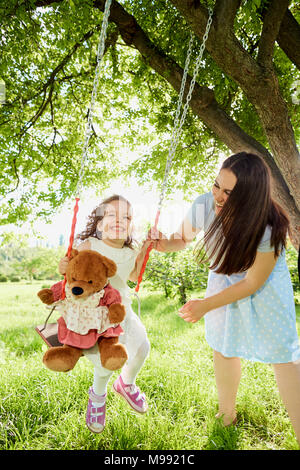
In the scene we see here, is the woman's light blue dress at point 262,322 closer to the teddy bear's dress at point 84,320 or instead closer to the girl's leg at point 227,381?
the girl's leg at point 227,381

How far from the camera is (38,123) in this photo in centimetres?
541

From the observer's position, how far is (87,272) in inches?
71.6

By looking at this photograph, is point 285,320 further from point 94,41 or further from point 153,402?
point 94,41

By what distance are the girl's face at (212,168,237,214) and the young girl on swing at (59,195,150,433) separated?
591mm

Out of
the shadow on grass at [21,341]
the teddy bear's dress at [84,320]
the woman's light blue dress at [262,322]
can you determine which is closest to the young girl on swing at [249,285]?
the woman's light blue dress at [262,322]

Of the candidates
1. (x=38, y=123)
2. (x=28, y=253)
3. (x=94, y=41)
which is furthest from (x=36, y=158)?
(x=28, y=253)

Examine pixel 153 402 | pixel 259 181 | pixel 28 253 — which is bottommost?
pixel 153 402

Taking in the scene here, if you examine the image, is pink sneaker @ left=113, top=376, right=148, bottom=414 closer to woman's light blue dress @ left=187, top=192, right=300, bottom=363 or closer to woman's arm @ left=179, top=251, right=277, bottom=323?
woman's light blue dress @ left=187, top=192, right=300, bottom=363

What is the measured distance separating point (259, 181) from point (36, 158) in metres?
Answer: 4.06

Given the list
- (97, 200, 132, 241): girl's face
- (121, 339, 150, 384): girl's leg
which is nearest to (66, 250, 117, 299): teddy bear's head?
(97, 200, 132, 241): girl's face

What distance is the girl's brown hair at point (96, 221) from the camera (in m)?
2.41

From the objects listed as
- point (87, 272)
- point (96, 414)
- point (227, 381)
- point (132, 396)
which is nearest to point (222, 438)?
point (227, 381)

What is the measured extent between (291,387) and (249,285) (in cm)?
67

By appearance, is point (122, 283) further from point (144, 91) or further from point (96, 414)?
point (144, 91)
